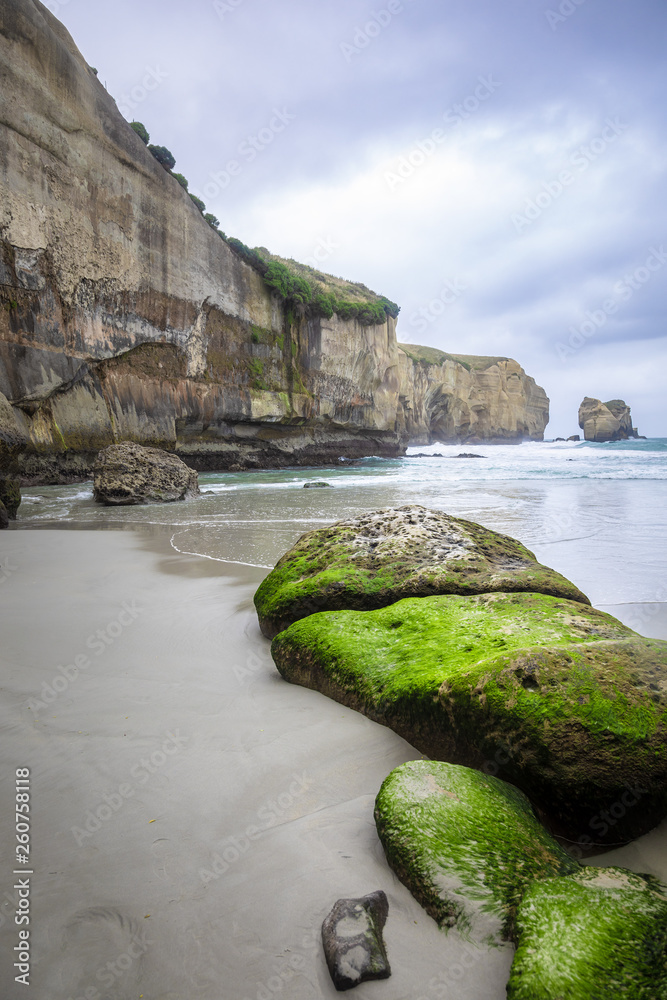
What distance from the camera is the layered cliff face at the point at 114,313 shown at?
15.5 meters

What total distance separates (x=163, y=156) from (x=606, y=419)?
7093 centimetres

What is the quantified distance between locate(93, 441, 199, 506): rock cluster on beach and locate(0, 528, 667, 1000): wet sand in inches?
331

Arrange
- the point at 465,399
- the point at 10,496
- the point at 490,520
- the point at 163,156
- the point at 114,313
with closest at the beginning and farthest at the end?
1. the point at 490,520
2. the point at 10,496
3. the point at 114,313
4. the point at 163,156
5. the point at 465,399

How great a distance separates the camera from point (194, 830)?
5.38 ft

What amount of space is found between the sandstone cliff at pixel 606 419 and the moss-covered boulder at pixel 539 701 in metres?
81.8

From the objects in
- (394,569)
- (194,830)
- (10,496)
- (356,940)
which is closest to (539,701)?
(356,940)

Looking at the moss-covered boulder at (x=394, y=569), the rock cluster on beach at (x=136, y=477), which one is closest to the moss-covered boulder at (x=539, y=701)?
the moss-covered boulder at (x=394, y=569)

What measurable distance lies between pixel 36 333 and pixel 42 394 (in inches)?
76.7

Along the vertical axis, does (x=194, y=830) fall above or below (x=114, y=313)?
below

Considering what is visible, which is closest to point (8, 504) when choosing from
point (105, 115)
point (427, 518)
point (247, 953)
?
point (427, 518)

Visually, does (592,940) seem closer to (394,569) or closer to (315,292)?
(394,569)

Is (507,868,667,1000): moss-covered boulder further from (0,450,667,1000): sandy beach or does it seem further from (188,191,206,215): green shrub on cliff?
(188,191,206,215): green shrub on cliff

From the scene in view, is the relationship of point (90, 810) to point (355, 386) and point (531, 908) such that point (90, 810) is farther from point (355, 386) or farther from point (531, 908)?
point (355, 386)

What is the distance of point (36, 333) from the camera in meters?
16.1
